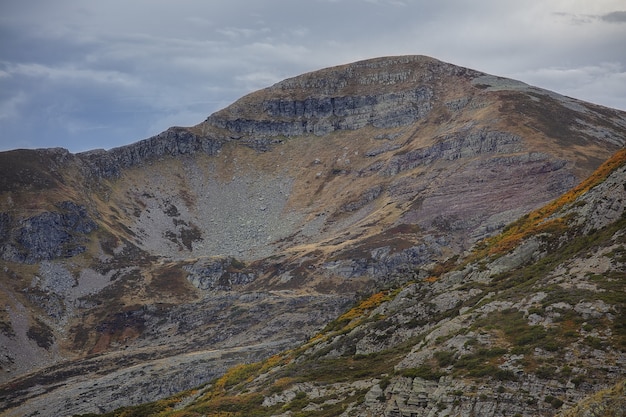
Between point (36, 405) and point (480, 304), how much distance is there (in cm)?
9156

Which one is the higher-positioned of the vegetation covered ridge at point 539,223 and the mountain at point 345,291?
the vegetation covered ridge at point 539,223

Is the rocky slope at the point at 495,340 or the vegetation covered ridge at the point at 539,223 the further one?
the vegetation covered ridge at the point at 539,223

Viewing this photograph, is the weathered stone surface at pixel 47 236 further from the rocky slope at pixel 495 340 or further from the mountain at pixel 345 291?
the rocky slope at pixel 495 340

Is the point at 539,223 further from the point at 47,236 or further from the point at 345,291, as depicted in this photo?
the point at 47,236

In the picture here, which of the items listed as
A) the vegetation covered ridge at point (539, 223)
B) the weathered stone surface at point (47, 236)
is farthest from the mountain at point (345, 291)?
the vegetation covered ridge at point (539, 223)

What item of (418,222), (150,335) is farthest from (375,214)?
(150,335)

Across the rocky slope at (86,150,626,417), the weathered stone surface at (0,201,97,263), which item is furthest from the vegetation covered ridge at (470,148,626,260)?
the weathered stone surface at (0,201,97,263)

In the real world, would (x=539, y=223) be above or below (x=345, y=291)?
above

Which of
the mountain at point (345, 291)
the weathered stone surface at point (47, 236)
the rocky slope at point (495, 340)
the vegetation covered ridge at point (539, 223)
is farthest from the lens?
the weathered stone surface at point (47, 236)

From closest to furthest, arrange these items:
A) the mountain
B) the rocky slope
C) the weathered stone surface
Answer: the rocky slope < the mountain < the weathered stone surface

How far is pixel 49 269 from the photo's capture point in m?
172

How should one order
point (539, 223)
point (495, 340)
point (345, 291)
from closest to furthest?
point (495, 340), point (539, 223), point (345, 291)

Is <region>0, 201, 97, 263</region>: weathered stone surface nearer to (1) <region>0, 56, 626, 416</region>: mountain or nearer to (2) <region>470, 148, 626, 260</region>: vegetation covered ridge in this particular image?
(1) <region>0, 56, 626, 416</region>: mountain

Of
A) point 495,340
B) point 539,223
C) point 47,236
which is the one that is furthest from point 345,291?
point 495,340
